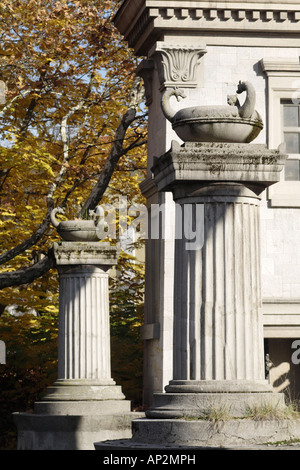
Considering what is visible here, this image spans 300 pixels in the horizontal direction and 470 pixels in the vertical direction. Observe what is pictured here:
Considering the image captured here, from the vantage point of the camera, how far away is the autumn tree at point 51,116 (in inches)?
1014

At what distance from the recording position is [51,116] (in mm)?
28219

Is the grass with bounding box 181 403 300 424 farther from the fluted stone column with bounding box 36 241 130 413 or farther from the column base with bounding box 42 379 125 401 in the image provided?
the fluted stone column with bounding box 36 241 130 413

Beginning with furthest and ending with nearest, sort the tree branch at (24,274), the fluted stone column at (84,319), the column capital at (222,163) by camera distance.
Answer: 1. the tree branch at (24,274)
2. the fluted stone column at (84,319)
3. the column capital at (222,163)

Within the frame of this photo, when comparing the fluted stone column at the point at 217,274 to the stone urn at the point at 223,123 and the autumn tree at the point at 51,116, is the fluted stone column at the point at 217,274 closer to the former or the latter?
the stone urn at the point at 223,123

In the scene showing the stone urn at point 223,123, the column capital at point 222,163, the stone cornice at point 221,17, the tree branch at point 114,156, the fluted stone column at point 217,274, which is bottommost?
the fluted stone column at point 217,274

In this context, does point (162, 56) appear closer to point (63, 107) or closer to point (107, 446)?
point (63, 107)

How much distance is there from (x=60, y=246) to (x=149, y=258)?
Answer: 383cm

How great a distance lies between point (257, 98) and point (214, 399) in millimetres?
12219

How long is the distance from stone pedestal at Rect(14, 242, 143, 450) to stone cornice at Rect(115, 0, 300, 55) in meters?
5.27

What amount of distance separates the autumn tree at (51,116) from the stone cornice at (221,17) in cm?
564

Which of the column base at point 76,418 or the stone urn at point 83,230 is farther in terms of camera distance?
the stone urn at point 83,230

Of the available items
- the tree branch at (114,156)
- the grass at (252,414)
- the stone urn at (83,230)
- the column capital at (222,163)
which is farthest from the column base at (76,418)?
the tree branch at (114,156)
